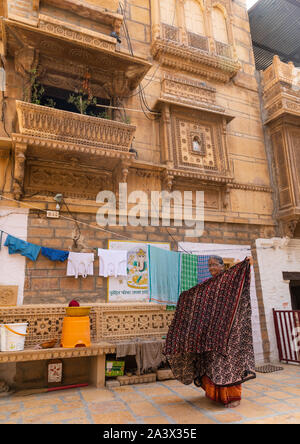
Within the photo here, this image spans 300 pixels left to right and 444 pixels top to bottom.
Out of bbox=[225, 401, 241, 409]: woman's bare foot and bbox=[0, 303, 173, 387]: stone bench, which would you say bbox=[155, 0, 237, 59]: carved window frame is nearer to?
bbox=[0, 303, 173, 387]: stone bench

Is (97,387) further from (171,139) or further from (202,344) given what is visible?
A: (171,139)

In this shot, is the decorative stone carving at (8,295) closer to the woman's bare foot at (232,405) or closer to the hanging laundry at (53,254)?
the hanging laundry at (53,254)

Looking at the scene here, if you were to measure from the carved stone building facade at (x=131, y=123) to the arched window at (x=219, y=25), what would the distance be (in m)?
0.04

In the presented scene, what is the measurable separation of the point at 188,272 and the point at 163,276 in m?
0.55

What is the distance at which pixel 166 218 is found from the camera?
6977 millimetres

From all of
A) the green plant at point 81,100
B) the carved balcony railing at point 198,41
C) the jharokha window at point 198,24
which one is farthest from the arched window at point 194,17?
the green plant at point 81,100

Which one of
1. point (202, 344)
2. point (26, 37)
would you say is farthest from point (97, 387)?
point (26, 37)

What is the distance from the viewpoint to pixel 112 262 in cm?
604

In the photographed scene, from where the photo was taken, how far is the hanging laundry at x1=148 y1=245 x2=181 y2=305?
19.4 feet

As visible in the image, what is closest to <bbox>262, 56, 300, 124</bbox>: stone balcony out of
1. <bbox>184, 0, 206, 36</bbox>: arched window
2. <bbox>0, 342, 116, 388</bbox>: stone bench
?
<bbox>184, 0, 206, 36</bbox>: arched window

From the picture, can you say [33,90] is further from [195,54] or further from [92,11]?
[195,54]

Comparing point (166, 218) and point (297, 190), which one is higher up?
point (297, 190)

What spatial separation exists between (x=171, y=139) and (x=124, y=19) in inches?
133

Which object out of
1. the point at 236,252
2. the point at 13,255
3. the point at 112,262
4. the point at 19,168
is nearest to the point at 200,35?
the point at 236,252
